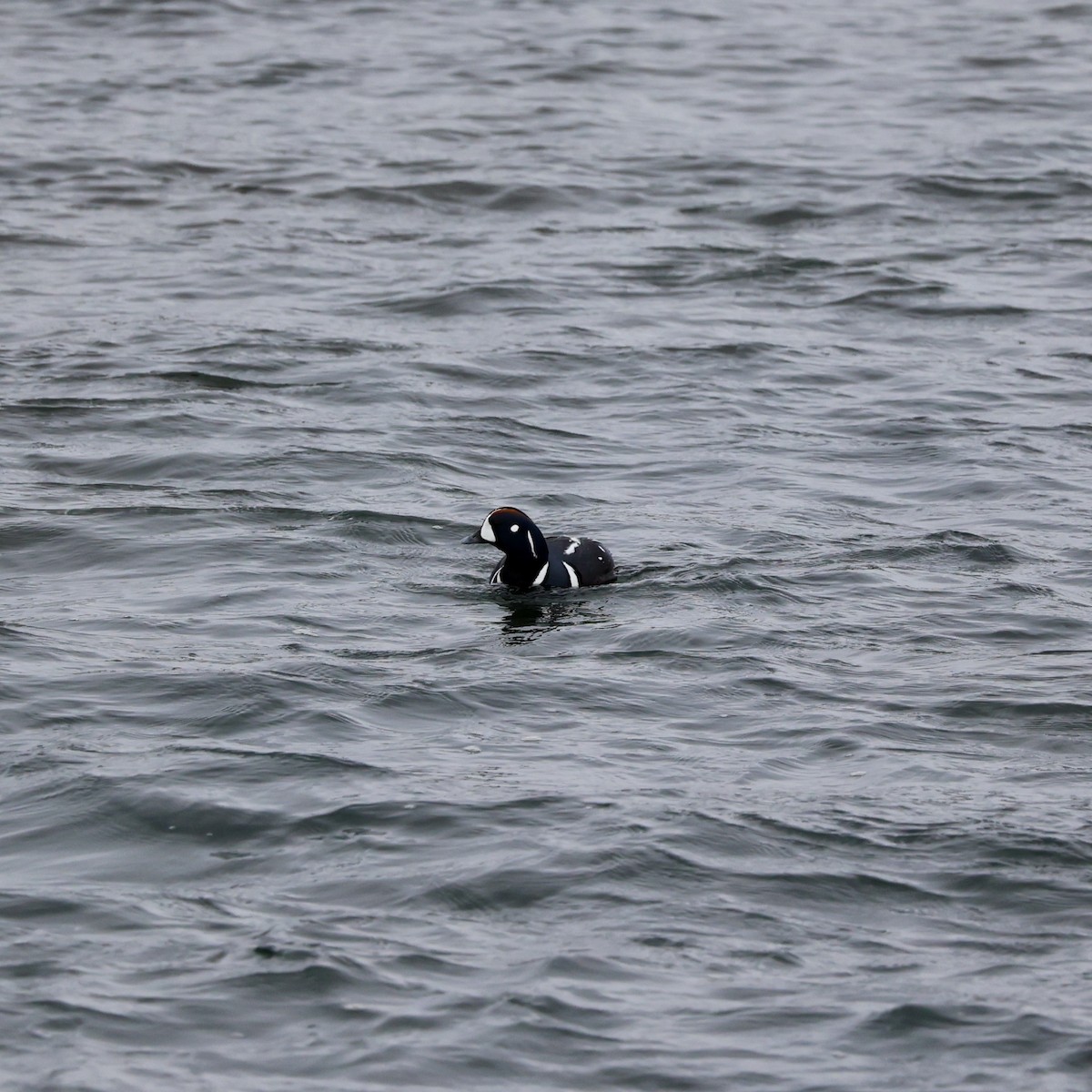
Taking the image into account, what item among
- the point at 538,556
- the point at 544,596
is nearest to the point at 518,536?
the point at 538,556

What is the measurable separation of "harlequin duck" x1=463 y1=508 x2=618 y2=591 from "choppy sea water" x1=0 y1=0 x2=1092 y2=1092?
0.50 feet

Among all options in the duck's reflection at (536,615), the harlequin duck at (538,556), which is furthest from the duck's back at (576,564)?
the duck's reflection at (536,615)

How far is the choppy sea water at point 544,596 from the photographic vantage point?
753 cm

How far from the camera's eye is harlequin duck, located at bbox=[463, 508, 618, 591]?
11.8 meters

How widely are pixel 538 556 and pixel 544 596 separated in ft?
0.76

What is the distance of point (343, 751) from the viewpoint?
9.62 metres

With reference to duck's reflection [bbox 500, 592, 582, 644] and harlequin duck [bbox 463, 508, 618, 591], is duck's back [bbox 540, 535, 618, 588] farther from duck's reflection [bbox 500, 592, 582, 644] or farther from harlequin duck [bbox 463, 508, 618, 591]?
duck's reflection [bbox 500, 592, 582, 644]

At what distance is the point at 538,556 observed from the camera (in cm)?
1185

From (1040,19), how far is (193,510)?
21.0 m

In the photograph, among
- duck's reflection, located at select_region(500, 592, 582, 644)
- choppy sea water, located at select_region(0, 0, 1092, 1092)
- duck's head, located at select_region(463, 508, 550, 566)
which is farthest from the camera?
duck's head, located at select_region(463, 508, 550, 566)

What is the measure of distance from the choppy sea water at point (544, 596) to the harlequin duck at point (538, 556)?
6.0 inches

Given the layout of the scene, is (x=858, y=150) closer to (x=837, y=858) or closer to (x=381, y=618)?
(x=381, y=618)

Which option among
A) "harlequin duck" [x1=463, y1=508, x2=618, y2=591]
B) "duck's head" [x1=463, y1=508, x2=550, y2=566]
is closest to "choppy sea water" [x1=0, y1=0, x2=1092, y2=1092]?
"harlequin duck" [x1=463, y1=508, x2=618, y2=591]

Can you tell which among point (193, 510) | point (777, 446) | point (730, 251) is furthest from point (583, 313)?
point (193, 510)
